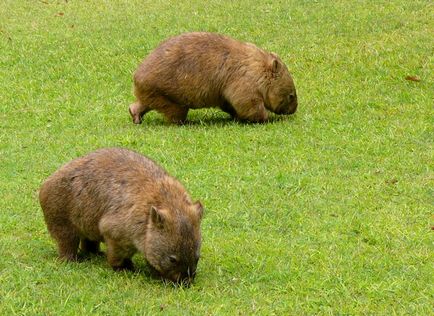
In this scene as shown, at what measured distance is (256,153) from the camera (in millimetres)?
10141

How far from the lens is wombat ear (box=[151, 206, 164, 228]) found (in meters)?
6.57

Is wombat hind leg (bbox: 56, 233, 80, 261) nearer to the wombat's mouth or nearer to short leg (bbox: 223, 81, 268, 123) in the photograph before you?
short leg (bbox: 223, 81, 268, 123)

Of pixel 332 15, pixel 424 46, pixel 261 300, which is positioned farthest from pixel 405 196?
pixel 332 15

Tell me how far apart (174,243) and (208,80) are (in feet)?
16.7

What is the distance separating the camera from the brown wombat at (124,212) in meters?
6.61

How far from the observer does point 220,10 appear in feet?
55.2

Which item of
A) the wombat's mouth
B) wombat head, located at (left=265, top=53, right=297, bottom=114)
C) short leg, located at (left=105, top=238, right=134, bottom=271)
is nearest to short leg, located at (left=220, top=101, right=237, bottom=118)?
wombat head, located at (left=265, top=53, right=297, bottom=114)

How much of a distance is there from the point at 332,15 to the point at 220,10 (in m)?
2.04

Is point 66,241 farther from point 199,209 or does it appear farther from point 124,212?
point 199,209

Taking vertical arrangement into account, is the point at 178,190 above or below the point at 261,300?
above

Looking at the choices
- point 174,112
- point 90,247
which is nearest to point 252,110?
point 174,112

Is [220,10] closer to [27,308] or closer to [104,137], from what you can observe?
[104,137]

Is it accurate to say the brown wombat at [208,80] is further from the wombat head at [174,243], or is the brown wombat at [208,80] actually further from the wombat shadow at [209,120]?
the wombat head at [174,243]

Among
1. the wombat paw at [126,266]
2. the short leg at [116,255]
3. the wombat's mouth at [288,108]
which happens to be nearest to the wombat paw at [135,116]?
the wombat's mouth at [288,108]
